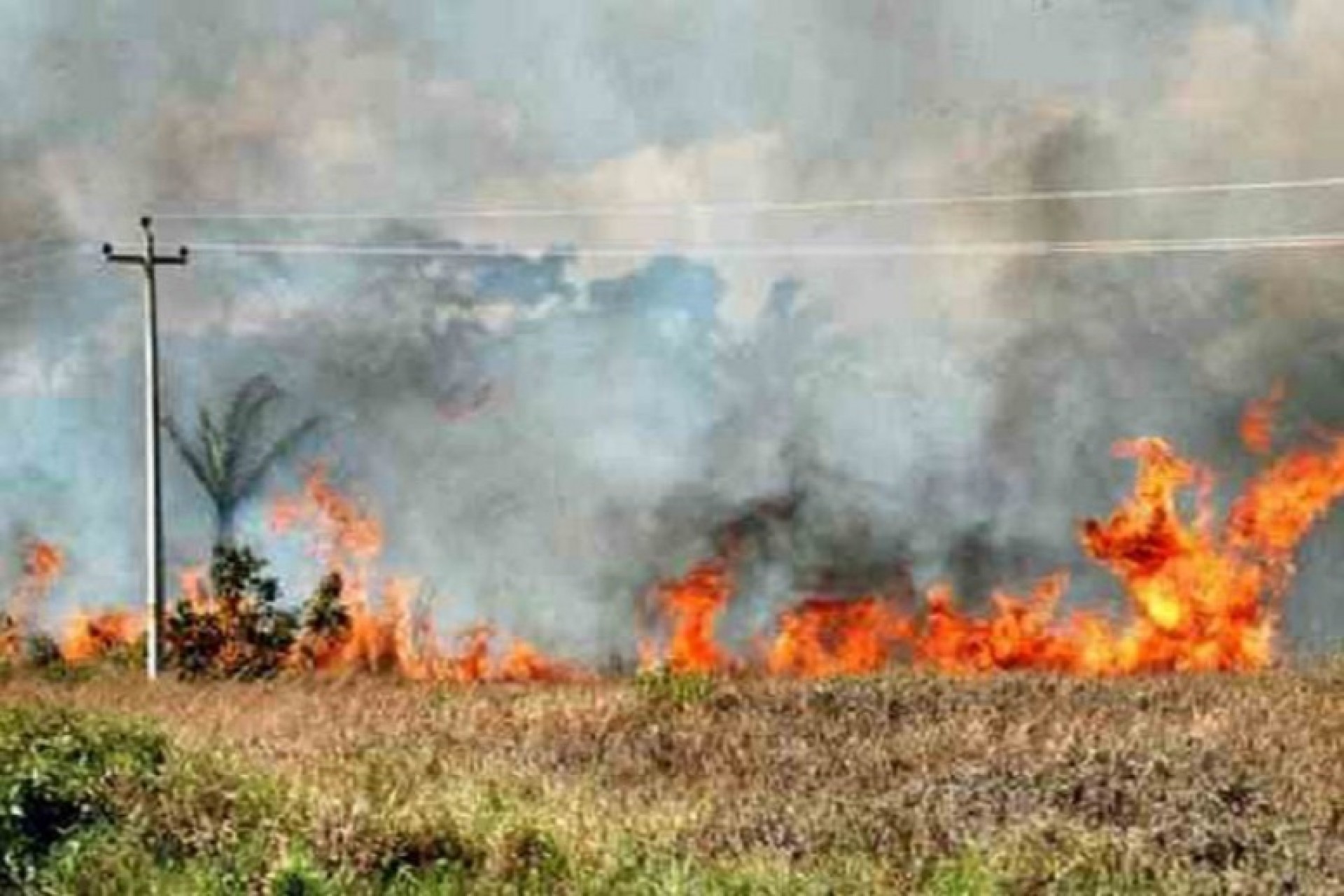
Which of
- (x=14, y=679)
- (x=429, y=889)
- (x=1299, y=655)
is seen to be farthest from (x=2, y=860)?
(x=14, y=679)

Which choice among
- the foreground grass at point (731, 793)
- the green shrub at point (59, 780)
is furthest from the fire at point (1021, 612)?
the green shrub at point (59, 780)

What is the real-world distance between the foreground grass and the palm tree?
19777mm

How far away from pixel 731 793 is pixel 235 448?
2752cm

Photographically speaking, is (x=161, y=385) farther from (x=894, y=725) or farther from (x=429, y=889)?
(x=429, y=889)

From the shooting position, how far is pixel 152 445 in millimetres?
28219

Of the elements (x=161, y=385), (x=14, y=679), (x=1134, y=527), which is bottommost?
(x=14, y=679)

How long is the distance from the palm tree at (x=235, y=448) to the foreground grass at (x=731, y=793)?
779 inches

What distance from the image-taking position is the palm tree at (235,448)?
37188mm

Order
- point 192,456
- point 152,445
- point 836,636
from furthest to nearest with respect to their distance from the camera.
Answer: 1. point 192,456
2. point 836,636
3. point 152,445

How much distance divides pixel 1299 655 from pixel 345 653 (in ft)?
49.6

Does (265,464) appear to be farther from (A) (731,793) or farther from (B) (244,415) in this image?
(A) (731,793)

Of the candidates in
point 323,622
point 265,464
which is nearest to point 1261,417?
point 323,622

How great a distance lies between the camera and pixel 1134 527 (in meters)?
28.8

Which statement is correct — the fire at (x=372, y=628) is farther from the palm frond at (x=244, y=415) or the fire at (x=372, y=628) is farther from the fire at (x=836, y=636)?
the fire at (x=836, y=636)
